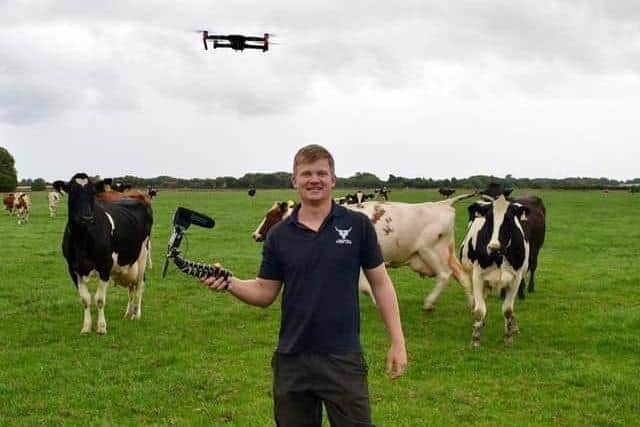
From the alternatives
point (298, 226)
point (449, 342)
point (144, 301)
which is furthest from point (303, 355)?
point (144, 301)

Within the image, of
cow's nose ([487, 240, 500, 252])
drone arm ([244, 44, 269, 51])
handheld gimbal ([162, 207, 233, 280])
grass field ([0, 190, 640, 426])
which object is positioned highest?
drone arm ([244, 44, 269, 51])

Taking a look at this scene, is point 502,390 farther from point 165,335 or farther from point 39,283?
point 39,283

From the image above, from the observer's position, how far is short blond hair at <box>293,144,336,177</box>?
14.2 ft

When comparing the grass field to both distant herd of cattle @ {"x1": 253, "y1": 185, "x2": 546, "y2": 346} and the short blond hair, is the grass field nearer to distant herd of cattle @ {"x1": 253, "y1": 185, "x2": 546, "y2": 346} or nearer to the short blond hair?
distant herd of cattle @ {"x1": 253, "y1": 185, "x2": 546, "y2": 346}

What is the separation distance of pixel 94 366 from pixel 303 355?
5.81m

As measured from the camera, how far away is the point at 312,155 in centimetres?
434

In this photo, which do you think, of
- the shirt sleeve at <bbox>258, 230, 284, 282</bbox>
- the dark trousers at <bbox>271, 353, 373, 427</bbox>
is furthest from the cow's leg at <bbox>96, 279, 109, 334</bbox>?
the dark trousers at <bbox>271, 353, 373, 427</bbox>

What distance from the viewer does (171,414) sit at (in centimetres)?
738

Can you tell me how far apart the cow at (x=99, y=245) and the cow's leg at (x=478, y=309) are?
229 inches

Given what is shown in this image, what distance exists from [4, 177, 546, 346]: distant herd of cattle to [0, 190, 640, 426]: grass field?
65 cm

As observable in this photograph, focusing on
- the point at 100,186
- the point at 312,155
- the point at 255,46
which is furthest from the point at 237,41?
the point at 312,155

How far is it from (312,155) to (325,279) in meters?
0.77

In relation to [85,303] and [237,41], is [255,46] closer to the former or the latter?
[237,41]

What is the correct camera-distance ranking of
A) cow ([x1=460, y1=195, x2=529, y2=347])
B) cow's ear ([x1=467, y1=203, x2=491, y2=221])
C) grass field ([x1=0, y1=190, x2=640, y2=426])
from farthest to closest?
1. cow's ear ([x1=467, y1=203, x2=491, y2=221])
2. cow ([x1=460, y1=195, x2=529, y2=347])
3. grass field ([x1=0, y1=190, x2=640, y2=426])
